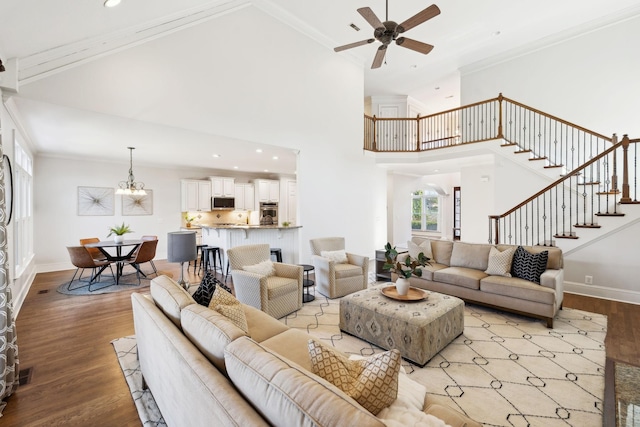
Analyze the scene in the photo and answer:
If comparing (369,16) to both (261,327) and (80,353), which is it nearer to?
(261,327)

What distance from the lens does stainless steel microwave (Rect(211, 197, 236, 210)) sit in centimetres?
922

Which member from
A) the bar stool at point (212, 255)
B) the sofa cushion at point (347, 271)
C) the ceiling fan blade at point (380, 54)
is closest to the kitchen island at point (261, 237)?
the bar stool at point (212, 255)

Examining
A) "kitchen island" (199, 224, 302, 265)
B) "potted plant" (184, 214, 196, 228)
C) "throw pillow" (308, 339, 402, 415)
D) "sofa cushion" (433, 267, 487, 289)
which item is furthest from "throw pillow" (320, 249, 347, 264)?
"potted plant" (184, 214, 196, 228)

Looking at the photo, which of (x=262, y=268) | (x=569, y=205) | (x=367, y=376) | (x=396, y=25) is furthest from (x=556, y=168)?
(x=367, y=376)

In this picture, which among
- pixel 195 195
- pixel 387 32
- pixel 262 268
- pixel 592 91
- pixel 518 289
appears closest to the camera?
pixel 518 289

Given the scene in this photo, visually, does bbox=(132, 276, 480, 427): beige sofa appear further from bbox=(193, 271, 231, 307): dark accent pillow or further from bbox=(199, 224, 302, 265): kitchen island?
bbox=(199, 224, 302, 265): kitchen island

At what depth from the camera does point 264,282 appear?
135 inches

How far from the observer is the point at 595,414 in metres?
1.99

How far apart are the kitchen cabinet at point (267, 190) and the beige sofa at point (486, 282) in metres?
6.39

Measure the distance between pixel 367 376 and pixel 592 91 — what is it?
8.24 meters

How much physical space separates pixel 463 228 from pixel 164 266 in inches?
315

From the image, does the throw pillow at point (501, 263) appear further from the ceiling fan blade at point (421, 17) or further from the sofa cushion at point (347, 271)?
the ceiling fan blade at point (421, 17)

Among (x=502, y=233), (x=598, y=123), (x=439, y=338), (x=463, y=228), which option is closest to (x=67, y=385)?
(x=439, y=338)

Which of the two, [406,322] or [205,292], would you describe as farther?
[406,322]
